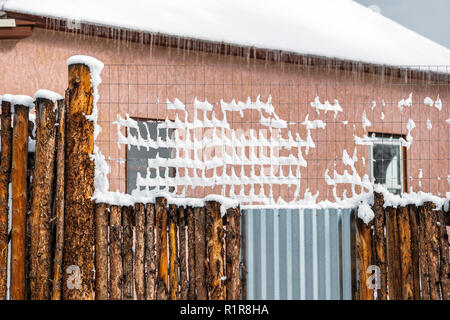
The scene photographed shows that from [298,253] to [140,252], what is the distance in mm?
1332

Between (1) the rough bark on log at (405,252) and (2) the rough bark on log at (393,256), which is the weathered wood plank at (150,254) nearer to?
(2) the rough bark on log at (393,256)

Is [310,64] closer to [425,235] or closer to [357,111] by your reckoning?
[357,111]

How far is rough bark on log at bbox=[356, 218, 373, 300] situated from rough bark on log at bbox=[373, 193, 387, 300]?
58mm

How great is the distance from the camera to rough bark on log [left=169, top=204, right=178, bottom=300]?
158 inches

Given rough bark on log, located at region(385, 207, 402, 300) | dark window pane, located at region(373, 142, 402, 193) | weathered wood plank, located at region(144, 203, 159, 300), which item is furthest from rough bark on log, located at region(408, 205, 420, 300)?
dark window pane, located at region(373, 142, 402, 193)

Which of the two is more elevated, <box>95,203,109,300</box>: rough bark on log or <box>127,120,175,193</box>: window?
<box>127,120,175,193</box>: window

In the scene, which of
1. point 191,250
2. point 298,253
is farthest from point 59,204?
point 298,253

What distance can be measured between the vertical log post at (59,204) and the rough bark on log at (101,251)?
275 mm

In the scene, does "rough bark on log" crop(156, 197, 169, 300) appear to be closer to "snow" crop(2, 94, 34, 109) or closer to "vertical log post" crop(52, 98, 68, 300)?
"vertical log post" crop(52, 98, 68, 300)

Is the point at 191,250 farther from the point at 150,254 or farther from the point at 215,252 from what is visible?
the point at 150,254

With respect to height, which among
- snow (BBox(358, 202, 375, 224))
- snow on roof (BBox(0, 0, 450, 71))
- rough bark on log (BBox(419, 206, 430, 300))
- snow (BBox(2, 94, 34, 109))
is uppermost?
snow on roof (BBox(0, 0, 450, 71))
